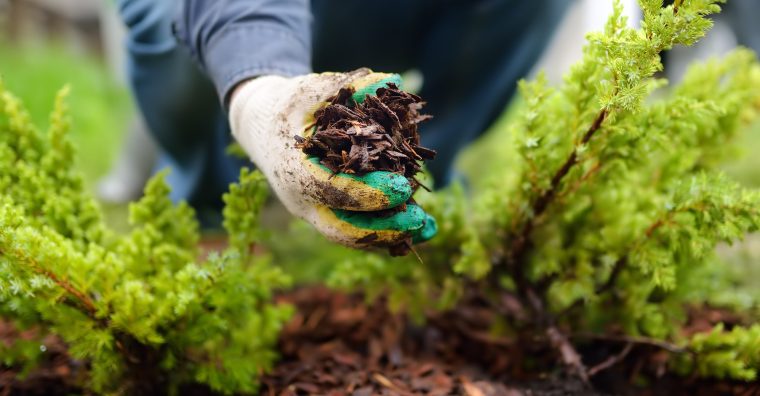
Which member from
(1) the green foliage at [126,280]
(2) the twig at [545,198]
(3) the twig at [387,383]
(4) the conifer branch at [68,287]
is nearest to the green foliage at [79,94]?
(1) the green foliage at [126,280]

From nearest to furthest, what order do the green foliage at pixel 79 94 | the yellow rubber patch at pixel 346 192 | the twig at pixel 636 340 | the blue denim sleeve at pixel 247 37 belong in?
1. the yellow rubber patch at pixel 346 192
2. the blue denim sleeve at pixel 247 37
3. the twig at pixel 636 340
4. the green foliage at pixel 79 94

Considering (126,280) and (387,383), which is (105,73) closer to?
(126,280)

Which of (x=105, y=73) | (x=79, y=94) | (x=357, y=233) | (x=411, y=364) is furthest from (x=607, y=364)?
(x=105, y=73)

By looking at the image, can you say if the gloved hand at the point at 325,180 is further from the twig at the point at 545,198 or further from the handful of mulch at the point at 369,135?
the twig at the point at 545,198

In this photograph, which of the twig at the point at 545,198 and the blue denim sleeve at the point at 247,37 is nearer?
the twig at the point at 545,198

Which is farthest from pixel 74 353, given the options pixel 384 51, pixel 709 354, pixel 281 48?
pixel 384 51

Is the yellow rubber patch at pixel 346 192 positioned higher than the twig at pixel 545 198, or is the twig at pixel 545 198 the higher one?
the twig at pixel 545 198
